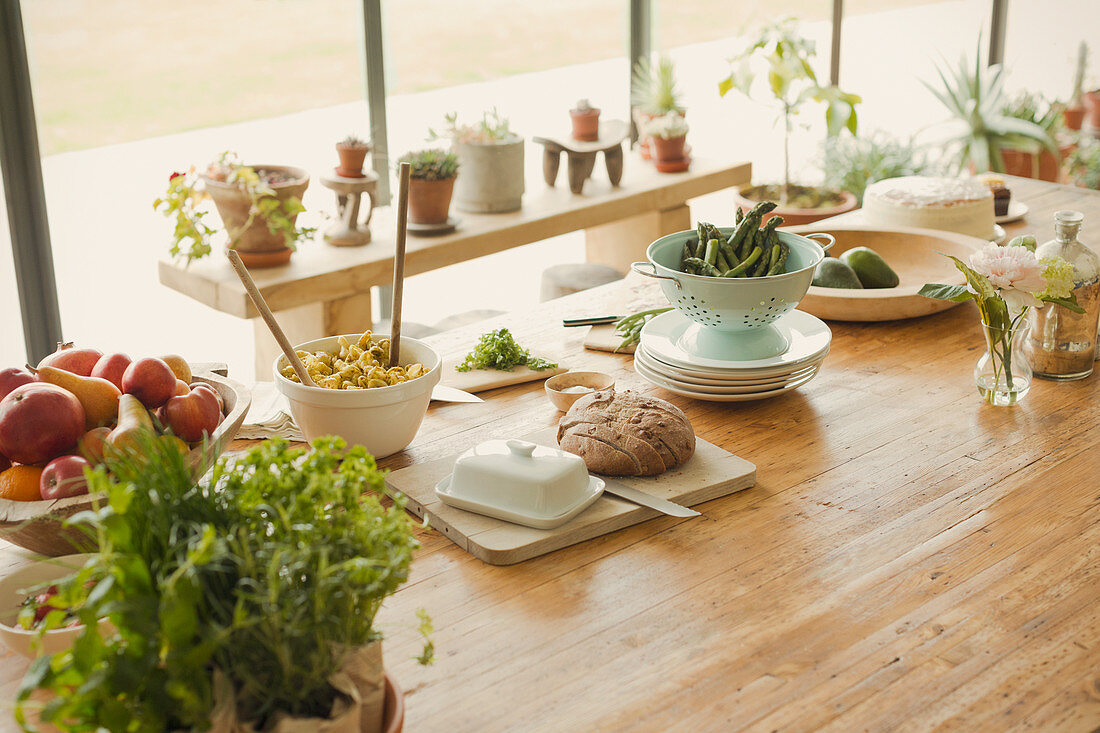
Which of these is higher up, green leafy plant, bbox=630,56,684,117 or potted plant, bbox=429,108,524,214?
green leafy plant, bbox=630,56,684,117

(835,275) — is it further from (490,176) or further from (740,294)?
(490,176)

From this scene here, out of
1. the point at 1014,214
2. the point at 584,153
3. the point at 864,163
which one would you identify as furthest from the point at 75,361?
the point at 864,163

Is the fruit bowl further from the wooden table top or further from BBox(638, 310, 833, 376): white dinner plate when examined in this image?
the wooden table top

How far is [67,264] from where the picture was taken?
2.93 m

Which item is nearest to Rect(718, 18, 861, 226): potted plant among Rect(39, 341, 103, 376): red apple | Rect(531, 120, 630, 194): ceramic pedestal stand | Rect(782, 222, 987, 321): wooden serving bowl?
Rect(531, 120, 630, 194): ceramic pedestal stand

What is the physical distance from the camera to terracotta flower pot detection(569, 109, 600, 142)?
3342mm

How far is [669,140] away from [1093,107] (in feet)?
9.91

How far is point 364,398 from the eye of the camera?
1.33 meters

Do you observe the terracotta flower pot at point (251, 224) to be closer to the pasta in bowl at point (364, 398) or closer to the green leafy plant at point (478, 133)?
the green leafy plant at point (478, 133)

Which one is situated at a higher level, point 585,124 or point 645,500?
point 585,124

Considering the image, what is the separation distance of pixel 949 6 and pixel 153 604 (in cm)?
582

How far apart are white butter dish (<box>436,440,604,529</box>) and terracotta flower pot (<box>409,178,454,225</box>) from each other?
1655 mm

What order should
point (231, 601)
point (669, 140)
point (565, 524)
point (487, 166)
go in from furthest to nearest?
1. point (669, 140)
2. point (487, 166)
3. point (565, 524)
4. point (231, 601)

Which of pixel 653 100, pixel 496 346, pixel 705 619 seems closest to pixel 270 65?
pixel 653 100
